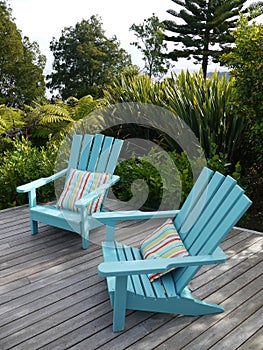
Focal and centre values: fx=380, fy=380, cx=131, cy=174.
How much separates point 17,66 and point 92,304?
16.1 metres

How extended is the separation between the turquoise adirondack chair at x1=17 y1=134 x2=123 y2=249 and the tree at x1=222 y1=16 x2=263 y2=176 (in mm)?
1432

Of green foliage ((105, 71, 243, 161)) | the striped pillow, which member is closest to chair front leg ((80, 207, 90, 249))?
the striped pillow

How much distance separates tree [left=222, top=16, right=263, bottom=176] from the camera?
381cm

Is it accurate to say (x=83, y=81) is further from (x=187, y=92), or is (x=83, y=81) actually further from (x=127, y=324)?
(x=127, y=324)

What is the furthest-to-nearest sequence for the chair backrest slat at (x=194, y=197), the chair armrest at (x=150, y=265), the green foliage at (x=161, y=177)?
1. the green foliage at (x=161, y=177)
2. the chair backrest slat at (x=194, y=197)
3. the chair armrest at (x=150, y=265)

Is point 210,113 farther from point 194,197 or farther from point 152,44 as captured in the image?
point 152,44

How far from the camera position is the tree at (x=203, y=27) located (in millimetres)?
17625

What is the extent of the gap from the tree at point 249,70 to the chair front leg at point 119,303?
7.97 feet

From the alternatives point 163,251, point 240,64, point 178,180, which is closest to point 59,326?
point 163,251

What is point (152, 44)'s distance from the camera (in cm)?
2589

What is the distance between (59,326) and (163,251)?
0.80 m

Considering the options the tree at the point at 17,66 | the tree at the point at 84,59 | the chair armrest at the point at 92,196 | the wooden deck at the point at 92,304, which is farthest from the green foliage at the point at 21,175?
the tree at the point at 84,59

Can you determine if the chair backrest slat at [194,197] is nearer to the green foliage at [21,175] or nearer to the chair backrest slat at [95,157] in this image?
the chair backrest slat at [95,157]

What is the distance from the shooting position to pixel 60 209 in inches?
144
